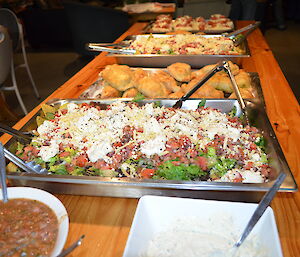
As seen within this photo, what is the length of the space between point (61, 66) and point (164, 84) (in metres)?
4.18

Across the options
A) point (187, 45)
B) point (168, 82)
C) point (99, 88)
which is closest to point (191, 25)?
point (187, 45)

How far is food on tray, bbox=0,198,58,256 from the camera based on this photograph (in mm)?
836

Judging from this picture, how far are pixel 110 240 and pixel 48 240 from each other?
0.21 metres

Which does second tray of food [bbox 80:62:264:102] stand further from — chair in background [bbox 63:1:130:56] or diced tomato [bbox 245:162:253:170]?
chair in background [bbox 63:1:130:56]

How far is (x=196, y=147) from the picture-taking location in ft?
3.94

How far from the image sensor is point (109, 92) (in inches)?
74.3

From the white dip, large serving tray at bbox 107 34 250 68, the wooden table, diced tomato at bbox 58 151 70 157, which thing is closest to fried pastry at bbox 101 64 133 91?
large serving tray at bbox 107 34 250 68

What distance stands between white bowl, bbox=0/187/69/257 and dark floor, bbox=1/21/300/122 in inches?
121

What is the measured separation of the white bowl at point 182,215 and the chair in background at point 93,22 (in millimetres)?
4721

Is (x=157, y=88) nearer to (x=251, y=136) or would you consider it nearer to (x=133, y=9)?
(x=251, y=136)

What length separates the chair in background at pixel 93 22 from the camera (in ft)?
16.2

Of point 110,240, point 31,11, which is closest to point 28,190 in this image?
point 110,240

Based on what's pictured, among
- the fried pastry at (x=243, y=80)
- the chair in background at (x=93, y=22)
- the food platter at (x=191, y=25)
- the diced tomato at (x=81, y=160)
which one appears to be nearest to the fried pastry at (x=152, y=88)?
the fried pastry at (x=243, y=80)

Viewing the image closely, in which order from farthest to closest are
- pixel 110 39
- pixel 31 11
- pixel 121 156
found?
pixel 31 11 → pixel 110 39 → pixel 121 156
